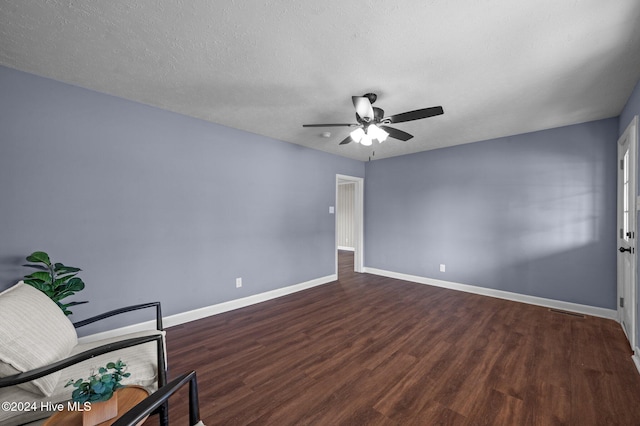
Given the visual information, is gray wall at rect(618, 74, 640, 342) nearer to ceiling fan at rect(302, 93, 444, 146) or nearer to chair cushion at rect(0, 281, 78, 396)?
ceiling fan at rect(302, 93, 444, 146)

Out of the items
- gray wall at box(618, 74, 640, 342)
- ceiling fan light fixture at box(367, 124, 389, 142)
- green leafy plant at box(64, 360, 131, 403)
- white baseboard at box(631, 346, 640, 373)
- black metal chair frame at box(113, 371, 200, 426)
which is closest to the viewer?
black metal chair frame at box(113, 371, 200, 426)

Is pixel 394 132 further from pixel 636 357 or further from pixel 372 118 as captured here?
pixel 636 357

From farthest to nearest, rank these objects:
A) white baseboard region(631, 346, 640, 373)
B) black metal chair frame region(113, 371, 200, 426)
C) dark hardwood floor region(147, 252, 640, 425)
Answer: white baseboard region(631, 346, 640, 373)
dark hardwood floor region(147, 252, 640, 425)
black metal chair frame region(113, 371, 200, 426)

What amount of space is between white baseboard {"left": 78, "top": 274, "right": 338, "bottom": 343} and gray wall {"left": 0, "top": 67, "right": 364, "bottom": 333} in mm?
86

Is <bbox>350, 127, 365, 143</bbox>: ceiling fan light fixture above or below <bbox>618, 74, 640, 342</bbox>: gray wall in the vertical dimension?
below

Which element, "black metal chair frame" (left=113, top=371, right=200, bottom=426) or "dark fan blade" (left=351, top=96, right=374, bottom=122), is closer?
"black metal chair frame" (left=113, top=371, right=200, bottom=426)

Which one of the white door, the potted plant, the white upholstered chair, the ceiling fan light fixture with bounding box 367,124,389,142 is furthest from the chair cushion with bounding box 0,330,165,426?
the white door

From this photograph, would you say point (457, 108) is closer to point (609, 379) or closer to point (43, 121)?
point (609, 379)

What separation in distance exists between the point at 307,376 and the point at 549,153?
14.1ft

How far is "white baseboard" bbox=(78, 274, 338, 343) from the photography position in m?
2.64

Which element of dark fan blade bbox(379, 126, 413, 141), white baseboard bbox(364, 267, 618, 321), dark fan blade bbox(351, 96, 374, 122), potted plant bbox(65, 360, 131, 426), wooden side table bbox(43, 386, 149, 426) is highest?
dark fan blade bbox(351, 96, 374, 122)

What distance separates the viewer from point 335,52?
195 centimetres

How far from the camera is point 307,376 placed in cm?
209

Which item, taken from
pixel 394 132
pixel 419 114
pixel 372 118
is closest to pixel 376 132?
pixel 372 118
